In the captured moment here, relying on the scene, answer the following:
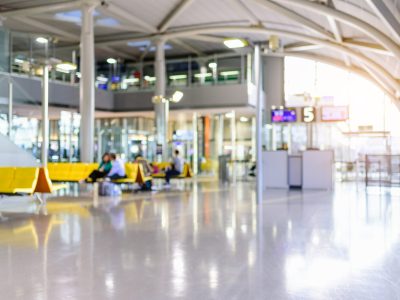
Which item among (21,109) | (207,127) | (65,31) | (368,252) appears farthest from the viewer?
(207,127)

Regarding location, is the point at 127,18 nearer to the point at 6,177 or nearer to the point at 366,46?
the point at 366,46

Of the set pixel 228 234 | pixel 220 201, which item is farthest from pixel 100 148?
Result: pixel 228 234

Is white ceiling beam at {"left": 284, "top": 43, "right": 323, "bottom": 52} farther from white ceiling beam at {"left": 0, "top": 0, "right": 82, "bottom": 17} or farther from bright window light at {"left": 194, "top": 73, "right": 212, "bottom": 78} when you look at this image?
Answer: white ceiling beam at {"left": 0, "top": 0, "right": 82, "bottom": 17}

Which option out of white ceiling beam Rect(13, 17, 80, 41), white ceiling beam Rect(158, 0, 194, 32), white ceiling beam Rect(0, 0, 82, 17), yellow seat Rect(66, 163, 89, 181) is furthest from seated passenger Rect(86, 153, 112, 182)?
white ceiling beam Rect(13, 17, 80, 41)

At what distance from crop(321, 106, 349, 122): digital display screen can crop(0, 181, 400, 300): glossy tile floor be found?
11.3 meters

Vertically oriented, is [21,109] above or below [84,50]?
below

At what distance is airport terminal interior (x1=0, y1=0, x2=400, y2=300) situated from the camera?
14.8 feet

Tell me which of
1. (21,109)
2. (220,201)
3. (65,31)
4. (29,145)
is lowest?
(220,201)

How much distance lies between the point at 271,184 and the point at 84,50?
9891mm

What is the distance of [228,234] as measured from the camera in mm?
6641

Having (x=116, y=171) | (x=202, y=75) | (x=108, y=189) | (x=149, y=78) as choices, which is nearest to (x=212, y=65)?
(x=202, y=75)

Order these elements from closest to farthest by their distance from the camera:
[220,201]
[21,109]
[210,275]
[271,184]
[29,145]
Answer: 1. [210,275]
2. [220,201]
3. [271,184]
4. [21,109]
5. [29,145]

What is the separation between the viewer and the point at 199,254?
5.25m

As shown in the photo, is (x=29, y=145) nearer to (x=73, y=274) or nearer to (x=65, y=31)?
(x=65, y=31)
